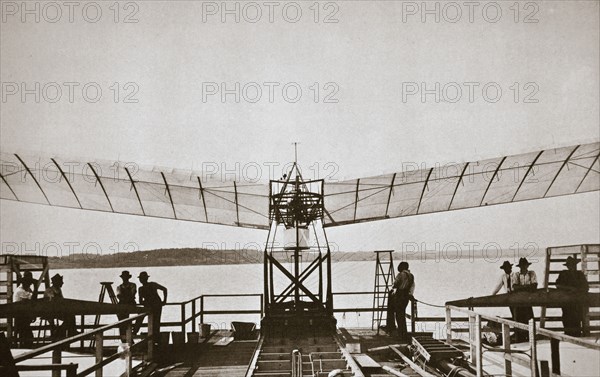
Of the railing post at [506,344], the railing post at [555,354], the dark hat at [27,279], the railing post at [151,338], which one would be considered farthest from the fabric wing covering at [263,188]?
the railing post at [555,354]

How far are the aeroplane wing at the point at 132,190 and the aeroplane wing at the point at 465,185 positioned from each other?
2507 millimetres

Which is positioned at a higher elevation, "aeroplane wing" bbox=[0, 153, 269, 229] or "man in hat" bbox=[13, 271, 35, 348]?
"aeroplane wing" bbox=[0, 153, 269, 229]

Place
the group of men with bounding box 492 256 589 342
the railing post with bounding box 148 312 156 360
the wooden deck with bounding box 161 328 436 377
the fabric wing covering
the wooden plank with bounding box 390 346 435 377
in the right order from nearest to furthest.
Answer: the wooden plank with bounding box 390 346 435 377 < the wooden deck with bounding box 161 328 436 377 < the railing post with bounding box 148 312 156 360 < the group of men with bounding box 492 256 589 342 < the fabric wing covering

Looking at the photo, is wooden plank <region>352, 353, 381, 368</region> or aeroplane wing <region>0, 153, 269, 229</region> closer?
wooden plank <region>352, 353, 381, 368</region>

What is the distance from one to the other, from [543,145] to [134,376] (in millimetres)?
9491

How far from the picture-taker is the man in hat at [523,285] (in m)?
12.2

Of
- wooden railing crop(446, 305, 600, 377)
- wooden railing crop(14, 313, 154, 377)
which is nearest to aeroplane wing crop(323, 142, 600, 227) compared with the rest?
wooden railing crop(446, 305, 600, 377)

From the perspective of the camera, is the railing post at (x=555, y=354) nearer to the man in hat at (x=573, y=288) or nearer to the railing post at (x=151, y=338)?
the man in hat at (x=573, y=288)

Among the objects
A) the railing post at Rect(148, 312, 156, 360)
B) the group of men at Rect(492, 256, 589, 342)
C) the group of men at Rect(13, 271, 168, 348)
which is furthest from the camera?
the group of men at Rect(492, 256, 589, 342)

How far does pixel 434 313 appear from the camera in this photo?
128 feet

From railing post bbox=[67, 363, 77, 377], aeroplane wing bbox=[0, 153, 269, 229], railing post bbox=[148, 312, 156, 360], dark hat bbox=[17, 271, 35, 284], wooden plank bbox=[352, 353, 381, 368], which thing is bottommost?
wooden plank bbox=[352, 353, 381, 368]

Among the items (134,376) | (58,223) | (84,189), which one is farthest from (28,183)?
(134,376)

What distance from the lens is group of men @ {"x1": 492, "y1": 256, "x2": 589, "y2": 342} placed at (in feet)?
39.4

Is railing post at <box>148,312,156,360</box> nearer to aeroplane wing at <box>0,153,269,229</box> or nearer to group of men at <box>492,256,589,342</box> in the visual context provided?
aeroplane wing at <box>0,153,269,229</box>
